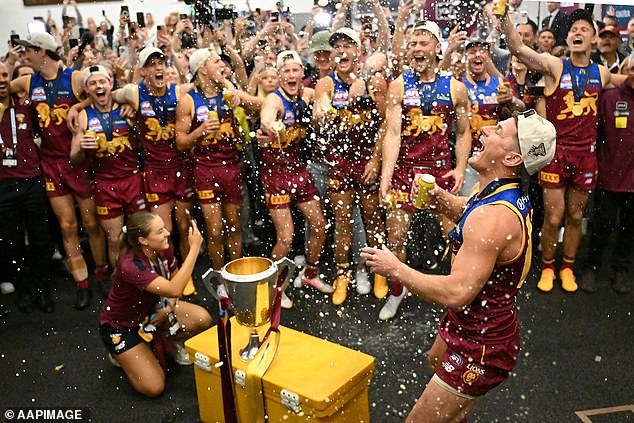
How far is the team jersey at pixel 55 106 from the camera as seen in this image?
15.1 ft

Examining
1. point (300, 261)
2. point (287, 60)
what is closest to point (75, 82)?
point (287, 60)

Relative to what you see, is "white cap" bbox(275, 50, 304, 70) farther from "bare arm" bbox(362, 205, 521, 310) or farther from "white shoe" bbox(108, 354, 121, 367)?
"bare arm" bbox(362, 205, 521, 310)

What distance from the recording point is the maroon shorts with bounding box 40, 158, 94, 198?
15.2ft

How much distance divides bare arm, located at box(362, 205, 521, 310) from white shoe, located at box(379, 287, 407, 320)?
1986mm

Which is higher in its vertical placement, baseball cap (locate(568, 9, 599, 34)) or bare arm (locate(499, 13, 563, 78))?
baseball cap (locate(568, 9, 599, 34))

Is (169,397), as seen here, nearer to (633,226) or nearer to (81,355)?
(81,355)

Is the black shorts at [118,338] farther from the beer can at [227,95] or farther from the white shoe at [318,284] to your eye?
the beer can at [227,95]

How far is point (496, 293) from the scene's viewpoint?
243 cm

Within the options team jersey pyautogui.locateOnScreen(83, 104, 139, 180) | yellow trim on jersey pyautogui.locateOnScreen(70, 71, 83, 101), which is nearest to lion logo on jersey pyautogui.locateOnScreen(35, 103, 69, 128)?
yellow trim on jersey pyautogui.locateOnScreen(70, 71, 83, 101)

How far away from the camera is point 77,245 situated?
4793 mm

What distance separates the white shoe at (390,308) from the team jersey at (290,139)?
121cm

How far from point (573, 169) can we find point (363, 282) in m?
1.81

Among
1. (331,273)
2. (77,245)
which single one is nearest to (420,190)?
(331,273)

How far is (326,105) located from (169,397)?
225cm
